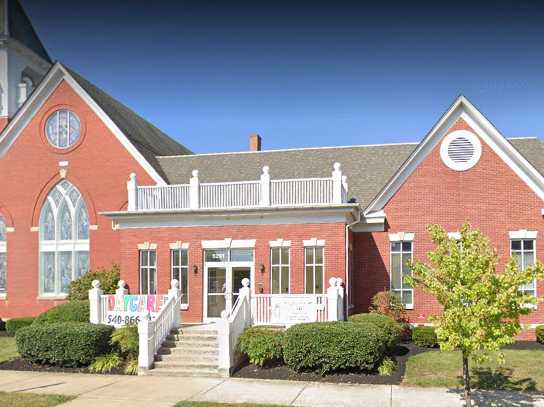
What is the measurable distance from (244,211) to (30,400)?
10.2 m

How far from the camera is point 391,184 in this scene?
22.8 m

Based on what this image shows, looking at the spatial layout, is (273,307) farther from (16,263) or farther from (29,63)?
(29,63)

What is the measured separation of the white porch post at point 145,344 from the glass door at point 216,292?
5.09 metres

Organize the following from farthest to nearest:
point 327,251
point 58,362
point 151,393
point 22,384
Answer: point 327,251 < point 58,362 < point 22,384 < point 151,393

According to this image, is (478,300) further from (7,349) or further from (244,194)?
(7,349)

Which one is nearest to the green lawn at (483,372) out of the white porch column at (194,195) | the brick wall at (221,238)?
the brick wall at (221,238)

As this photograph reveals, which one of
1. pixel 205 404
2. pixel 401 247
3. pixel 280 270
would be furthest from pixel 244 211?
pixel 205 404

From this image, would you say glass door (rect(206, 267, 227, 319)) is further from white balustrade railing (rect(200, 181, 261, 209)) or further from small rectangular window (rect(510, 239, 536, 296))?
→ small rectangular window (rect(510, 239, 536, 296))

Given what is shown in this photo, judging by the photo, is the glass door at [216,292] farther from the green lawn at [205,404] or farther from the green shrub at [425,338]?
the green lawn at [205,404]

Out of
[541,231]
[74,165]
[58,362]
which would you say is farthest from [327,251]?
[74,165]

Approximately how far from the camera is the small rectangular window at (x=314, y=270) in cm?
2106

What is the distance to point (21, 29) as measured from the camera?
32344 mm

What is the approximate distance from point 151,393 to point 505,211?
14.4 meters

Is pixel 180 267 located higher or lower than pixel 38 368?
higher
